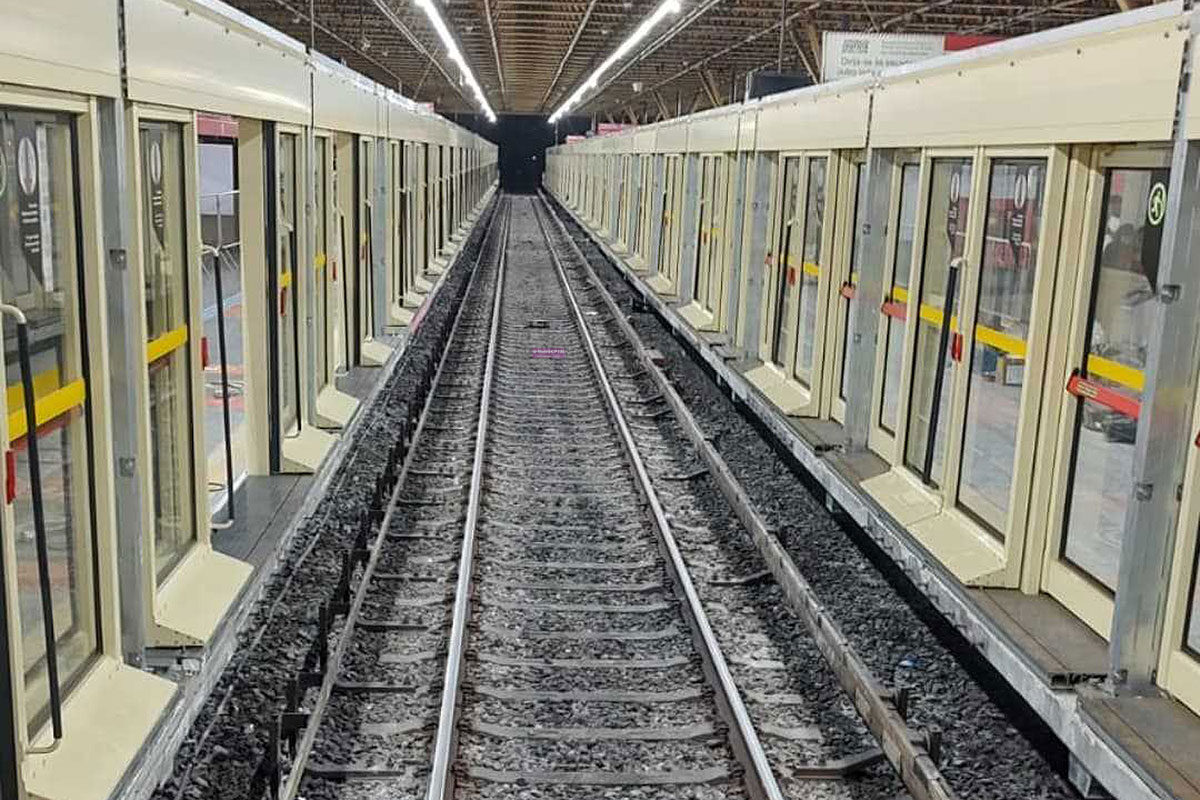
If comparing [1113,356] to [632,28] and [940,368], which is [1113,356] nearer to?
[940,368]

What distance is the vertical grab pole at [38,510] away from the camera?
8.95 ft

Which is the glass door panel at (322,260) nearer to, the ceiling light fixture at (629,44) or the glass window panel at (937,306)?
the glass window panel at (937,306)

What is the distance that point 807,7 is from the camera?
1941 cm

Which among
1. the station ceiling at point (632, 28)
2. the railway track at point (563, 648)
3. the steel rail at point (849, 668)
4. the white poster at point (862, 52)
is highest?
the station ceiling at point (632, 28)

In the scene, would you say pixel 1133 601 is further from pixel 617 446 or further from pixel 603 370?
pixel 603 370

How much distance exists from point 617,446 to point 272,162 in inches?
177

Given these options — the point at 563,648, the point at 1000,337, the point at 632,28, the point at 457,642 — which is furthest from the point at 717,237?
the point at 632,28

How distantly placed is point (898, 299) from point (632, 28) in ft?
58.1

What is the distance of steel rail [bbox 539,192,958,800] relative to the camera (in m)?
4.18

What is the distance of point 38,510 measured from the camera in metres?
2.84

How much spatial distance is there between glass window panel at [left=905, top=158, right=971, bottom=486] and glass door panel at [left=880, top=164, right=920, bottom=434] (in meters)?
0.24

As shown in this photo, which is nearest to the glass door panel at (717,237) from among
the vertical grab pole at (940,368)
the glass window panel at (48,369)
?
the vertical grab pole at (940,368)

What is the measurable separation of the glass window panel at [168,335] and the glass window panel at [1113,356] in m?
3.50

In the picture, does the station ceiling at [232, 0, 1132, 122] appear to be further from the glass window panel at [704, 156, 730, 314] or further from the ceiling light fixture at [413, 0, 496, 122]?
the glass window panel at [704, 156, 730, 314]
